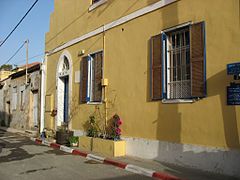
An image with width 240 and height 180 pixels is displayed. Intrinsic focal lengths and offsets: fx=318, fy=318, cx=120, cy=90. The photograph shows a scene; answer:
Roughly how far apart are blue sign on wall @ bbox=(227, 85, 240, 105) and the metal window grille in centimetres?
135

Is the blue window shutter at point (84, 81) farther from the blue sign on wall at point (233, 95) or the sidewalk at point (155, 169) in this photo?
the blue sign on wall at point (233, 95)

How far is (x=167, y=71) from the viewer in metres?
8.95

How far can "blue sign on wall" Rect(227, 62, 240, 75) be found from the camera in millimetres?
6537

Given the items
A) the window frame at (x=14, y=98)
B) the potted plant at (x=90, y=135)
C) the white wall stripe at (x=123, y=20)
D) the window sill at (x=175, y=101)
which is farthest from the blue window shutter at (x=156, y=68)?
the window frame at (x=14, y=98)

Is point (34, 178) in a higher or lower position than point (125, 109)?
lower

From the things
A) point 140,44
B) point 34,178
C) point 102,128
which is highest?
point 140,44

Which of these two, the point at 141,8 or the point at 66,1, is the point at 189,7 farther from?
the point at 66,1

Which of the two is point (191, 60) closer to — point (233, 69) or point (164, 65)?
point (164, 65)

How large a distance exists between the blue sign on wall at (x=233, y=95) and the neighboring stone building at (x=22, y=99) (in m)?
12.6

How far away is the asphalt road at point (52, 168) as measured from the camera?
750 centimetres

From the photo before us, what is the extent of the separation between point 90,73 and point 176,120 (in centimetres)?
528

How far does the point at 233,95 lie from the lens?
6941mm

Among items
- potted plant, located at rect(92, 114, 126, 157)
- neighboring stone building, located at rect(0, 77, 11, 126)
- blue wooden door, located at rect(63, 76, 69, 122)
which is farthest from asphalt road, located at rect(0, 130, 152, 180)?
neighboring stone building, located at rect(0, 77, 11, 126)

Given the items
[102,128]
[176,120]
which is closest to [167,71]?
[176,120]
